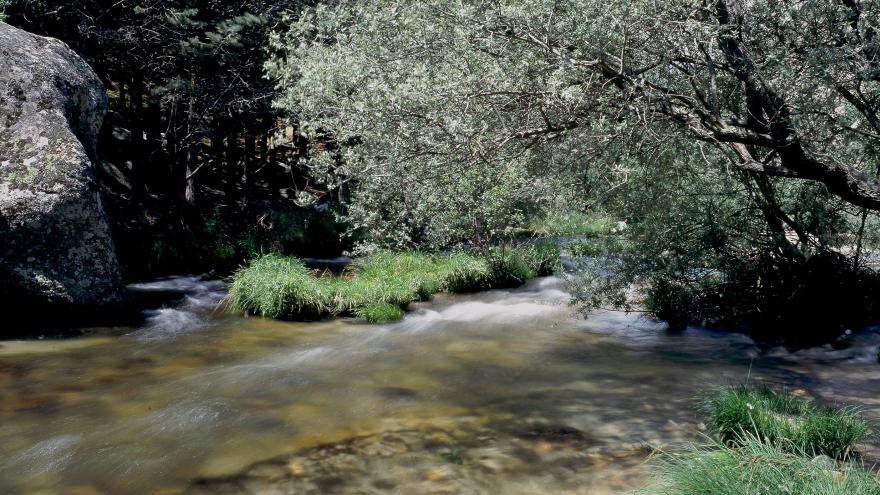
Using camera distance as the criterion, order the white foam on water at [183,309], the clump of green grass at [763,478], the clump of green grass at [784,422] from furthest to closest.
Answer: the white foam on water at [183,309]
the clump of green grass at [784,422]
the clump of green grass at [763,478]

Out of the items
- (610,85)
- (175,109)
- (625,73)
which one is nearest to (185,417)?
(610,85)

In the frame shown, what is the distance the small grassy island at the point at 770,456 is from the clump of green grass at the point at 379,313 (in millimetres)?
6859

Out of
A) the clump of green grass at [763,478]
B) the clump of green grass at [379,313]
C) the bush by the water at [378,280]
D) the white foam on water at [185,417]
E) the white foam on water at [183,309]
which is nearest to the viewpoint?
the clump of green grass at [763,478]

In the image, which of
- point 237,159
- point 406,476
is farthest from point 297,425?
point 237,159

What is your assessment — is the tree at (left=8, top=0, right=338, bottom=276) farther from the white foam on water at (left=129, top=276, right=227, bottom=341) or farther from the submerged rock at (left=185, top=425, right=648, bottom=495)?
the submerged rock at (left=185, top=425, right=648, bottom=495)

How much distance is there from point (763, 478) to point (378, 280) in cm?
1135

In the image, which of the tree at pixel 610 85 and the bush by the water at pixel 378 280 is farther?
the bush by the water at pixel 378 280

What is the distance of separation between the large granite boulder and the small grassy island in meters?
10.2

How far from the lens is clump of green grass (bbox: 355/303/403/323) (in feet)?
44.0

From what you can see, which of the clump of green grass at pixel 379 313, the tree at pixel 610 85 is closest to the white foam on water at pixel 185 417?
the tree at pixel 610 85

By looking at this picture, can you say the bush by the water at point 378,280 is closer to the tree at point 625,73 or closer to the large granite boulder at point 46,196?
the large granite boulder at point 46,196

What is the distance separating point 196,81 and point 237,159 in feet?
23.5

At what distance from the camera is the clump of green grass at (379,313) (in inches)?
528

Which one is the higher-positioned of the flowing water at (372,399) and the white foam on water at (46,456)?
the flowing water at (372,399)
